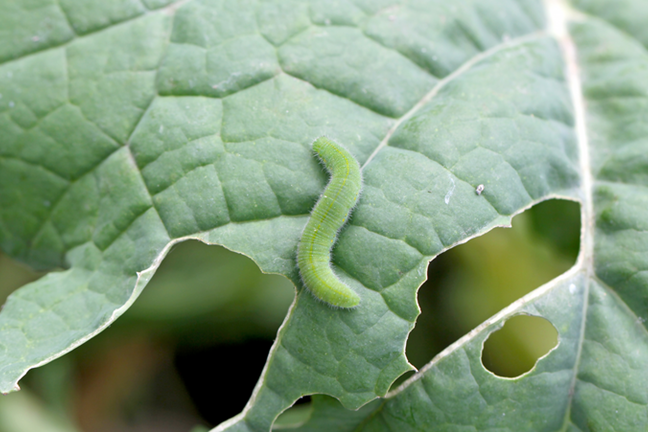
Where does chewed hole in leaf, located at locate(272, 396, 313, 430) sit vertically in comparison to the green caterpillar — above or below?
below

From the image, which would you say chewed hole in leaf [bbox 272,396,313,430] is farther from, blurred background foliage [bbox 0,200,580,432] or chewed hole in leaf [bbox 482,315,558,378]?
chewed hole in leaf [bbox 482,315,558,378]

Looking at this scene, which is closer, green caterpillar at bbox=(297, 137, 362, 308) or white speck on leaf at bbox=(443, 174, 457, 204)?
green caterpillar at bbox=(297, 137, 362, 308)

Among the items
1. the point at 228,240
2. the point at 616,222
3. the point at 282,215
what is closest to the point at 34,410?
the point at 228,240

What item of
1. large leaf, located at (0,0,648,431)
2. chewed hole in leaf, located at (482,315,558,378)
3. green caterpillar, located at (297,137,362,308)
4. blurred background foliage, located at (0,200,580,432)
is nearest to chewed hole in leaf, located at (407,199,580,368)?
blurred background foliage, located at (0,200,580,432)

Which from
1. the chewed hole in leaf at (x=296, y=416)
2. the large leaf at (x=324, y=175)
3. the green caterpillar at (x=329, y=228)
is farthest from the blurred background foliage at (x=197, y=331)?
the green caterpillar at (x=329, y=228)

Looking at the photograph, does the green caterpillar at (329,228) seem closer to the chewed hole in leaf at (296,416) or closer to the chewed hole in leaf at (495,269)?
the chewed hole in leaf at (296,416)

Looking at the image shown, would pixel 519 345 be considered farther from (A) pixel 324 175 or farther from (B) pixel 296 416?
(A) pixel 324 175

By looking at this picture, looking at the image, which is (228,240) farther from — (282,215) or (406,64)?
(406,64)
